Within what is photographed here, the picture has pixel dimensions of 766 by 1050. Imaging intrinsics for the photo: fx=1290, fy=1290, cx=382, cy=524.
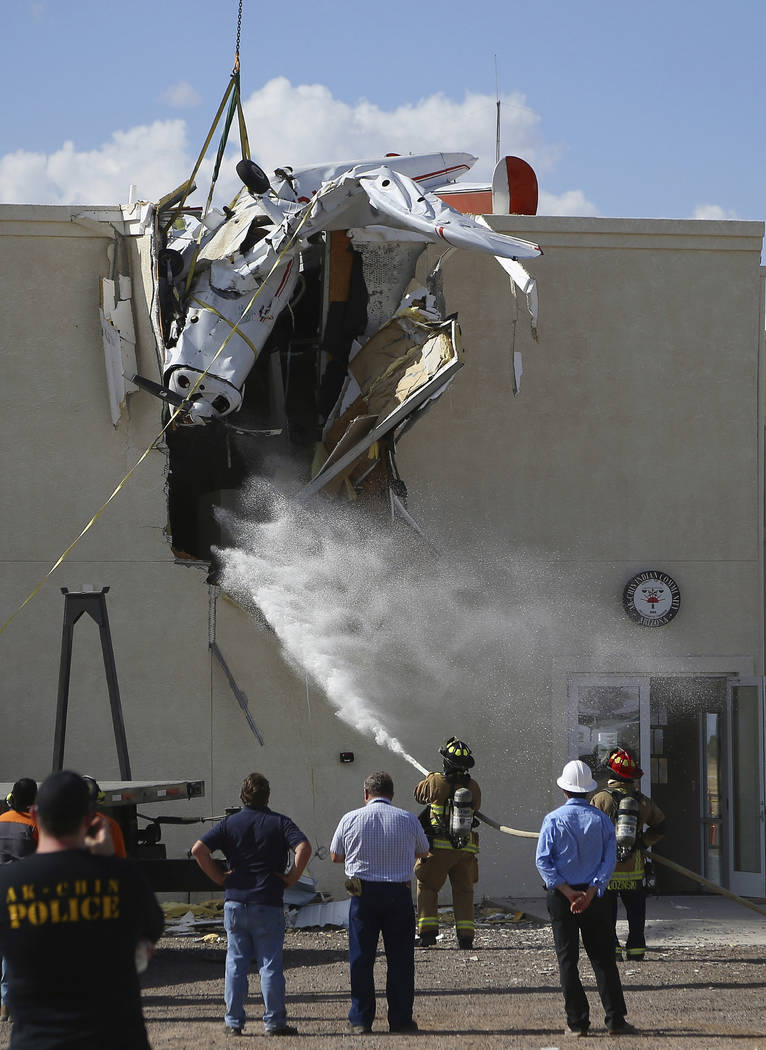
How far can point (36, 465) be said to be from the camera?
13875mm

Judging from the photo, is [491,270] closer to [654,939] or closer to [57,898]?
[654,939]

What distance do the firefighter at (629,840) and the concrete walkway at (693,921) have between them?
1.23m

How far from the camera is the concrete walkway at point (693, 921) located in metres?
11.7

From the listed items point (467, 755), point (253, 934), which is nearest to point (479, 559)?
point (467, 755)

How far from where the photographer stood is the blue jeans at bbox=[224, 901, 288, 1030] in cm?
740

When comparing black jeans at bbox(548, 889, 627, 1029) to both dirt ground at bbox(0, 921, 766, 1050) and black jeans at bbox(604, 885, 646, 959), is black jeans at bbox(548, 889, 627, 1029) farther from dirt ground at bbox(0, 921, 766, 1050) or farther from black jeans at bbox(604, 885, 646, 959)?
black jeans at bbox(604, 885, 646, 959)

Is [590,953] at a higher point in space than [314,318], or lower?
lower

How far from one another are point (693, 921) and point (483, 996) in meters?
4.62

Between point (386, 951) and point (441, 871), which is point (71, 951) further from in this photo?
point (441, 871)

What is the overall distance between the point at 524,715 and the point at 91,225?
7.05m

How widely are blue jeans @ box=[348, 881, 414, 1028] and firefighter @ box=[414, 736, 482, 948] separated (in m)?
3.61

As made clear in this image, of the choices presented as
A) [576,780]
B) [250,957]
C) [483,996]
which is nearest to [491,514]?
[483,996]

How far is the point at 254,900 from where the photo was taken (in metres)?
7.42

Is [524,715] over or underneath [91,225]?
underneath
